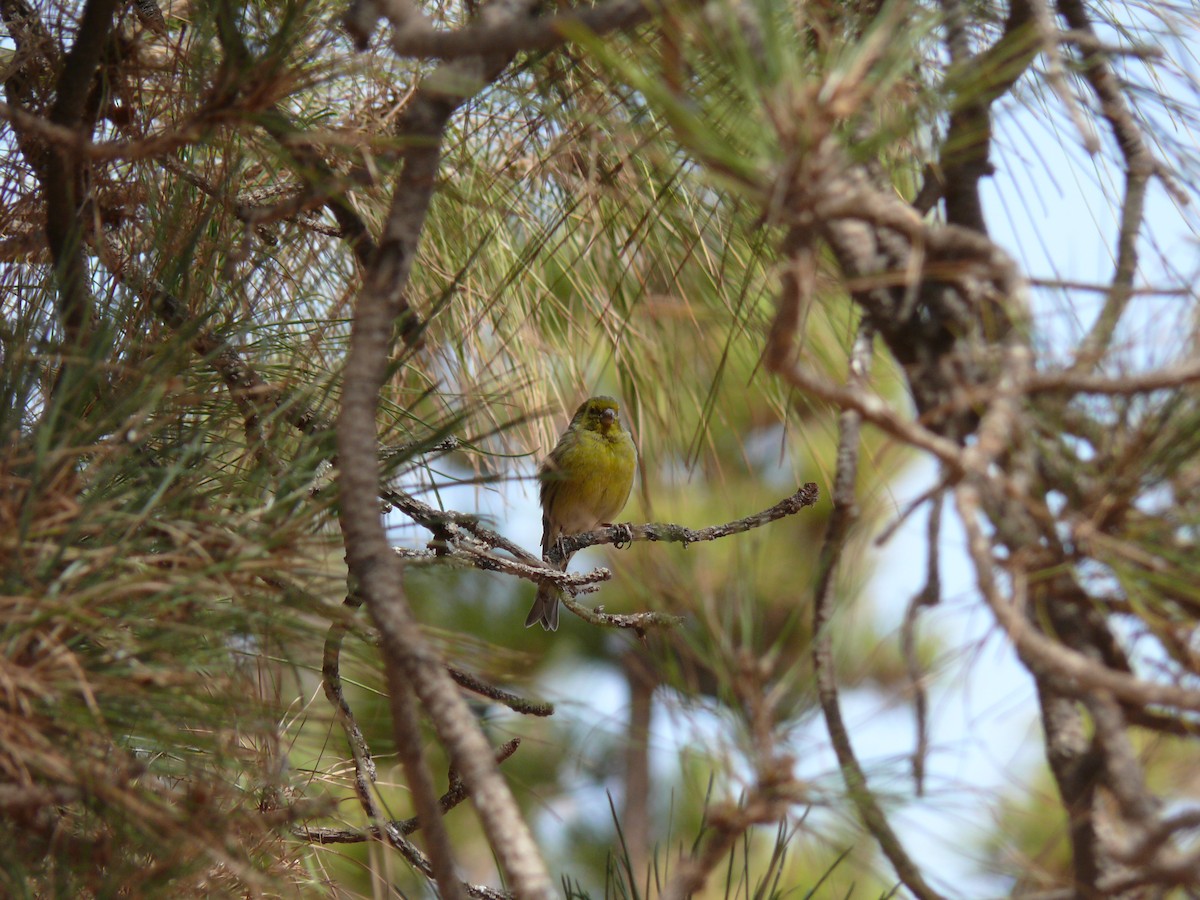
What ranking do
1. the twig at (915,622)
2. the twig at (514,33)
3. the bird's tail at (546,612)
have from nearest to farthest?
the twig at (915,622) → the twig at (514,33) → the bird's tail at (546,612)

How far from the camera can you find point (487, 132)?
2748 millimetres

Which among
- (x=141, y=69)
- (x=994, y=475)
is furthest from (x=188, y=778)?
(x=141, y=69)

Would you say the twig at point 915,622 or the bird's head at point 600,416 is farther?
the bird's head at point 600,416

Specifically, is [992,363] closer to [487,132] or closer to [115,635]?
[115,635]

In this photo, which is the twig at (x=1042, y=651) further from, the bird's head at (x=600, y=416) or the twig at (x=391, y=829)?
the bird's head at (x=600, y=416)

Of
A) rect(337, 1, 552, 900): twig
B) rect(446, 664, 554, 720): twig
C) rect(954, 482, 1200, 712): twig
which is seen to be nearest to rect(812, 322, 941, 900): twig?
rect(954, 482, 1200, 712): twig

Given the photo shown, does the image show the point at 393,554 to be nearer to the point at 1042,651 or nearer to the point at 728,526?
the point at 1042,651

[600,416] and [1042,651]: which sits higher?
[600,416]

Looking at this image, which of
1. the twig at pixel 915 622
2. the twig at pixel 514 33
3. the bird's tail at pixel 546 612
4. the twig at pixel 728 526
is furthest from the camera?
the bird's tail at pixel 546 612

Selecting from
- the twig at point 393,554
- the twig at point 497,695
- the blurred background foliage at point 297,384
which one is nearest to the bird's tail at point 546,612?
the blurred background foliage at point 297,384

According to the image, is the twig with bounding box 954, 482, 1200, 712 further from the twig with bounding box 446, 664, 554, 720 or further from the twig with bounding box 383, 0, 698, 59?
the twig with bounding box 446, 664, 554, 720

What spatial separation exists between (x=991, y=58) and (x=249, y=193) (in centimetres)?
166

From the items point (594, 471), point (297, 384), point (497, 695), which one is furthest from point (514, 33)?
point (594, 471)

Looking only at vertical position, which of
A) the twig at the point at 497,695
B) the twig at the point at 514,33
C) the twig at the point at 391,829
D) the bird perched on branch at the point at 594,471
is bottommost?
the twig at the point at 391,829
